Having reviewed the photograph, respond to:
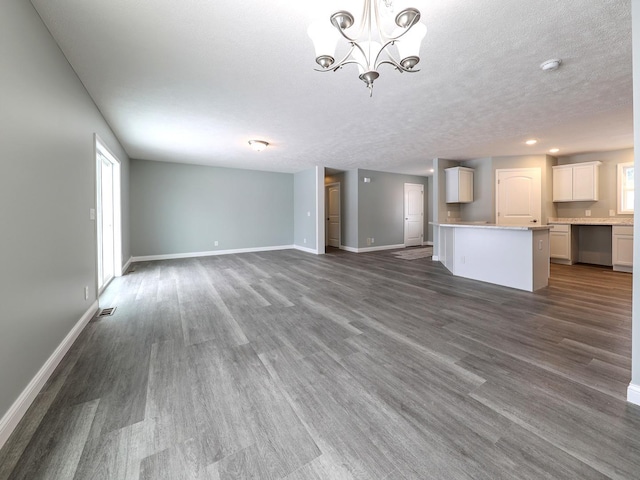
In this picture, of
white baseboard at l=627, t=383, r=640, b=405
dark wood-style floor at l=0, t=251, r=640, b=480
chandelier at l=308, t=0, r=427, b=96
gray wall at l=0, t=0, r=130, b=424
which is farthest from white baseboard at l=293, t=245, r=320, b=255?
white baseboard at l=627, t=383, r=640, b=405

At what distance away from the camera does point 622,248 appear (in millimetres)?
4672

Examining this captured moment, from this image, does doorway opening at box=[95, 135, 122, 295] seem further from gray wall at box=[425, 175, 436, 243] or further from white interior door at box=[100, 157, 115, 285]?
gray wall at box=[425, 175, 436, 243]

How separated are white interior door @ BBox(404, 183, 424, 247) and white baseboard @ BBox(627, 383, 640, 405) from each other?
6902 mm

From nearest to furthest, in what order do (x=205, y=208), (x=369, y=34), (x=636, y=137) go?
1. (x=636, y=137)
2. (x=369, y=34)
3. (x=205, y=208)

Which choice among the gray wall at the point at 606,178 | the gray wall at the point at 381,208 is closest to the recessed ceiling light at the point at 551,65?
the gray wall at the point at 606,178

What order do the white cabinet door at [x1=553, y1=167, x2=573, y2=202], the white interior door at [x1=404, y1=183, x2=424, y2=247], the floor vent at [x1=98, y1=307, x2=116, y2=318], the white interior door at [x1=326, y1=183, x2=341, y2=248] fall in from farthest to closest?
the white interior door at [x1=404, y1=183, x2=424, y2=247]
the white interior door at [x1=326, y1=183, x2=341, y2=248]
the white cabinet door at [x1=553, y1=167, x2=573, y2=202]
the floor vent at [x1=98, y1=307, x2=116, y2=318]

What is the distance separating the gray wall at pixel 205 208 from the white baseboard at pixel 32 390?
14.3 feet

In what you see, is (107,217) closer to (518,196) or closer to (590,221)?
(518,196)

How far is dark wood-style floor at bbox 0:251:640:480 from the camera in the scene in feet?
3.62

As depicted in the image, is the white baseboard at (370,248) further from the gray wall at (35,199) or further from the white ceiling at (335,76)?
the gray wall at (35,199)

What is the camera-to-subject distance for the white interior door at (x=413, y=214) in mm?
8242

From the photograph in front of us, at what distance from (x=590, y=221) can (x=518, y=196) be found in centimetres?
132

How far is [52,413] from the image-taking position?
4.56ft

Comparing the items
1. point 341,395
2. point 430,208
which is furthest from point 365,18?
point 430,208
